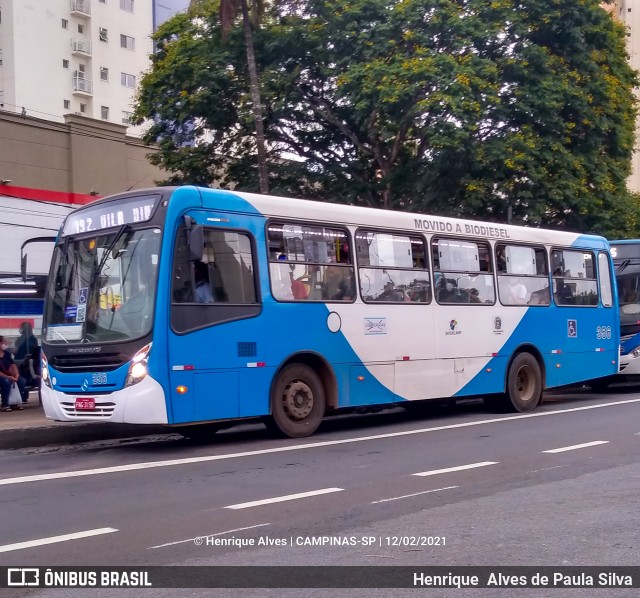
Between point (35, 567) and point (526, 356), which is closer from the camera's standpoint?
point (35, 567)

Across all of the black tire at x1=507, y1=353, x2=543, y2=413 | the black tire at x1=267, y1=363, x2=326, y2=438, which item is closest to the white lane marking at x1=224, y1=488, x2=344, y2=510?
the black tire at x1=267, y1=363, x2=326, y2=438

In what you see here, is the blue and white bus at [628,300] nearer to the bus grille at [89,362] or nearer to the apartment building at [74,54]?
the bus grille at [89,362]

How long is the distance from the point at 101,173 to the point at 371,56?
1277 cm

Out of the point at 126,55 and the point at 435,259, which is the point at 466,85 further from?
the point at 126,55

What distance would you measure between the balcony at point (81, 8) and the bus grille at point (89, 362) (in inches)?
1457

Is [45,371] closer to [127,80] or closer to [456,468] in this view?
[456,468]

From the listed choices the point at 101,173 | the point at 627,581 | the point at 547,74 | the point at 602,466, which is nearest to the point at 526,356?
the point at 602,466

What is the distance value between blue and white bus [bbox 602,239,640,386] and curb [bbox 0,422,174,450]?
34.5 ft

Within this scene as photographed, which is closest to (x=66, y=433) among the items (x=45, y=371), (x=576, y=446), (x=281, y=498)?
(x=45, y=371)

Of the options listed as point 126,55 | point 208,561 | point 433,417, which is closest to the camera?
point 208,561

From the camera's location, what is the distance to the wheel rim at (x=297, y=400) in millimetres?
12125

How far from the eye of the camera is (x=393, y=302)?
44.9ft

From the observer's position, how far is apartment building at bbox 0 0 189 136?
4169cm

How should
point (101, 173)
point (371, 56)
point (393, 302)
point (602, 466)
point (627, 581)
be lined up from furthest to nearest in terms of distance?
point (101, 173) → point (371, 56) → point (393, 302) → point (602, 466) → point (627, 581)
